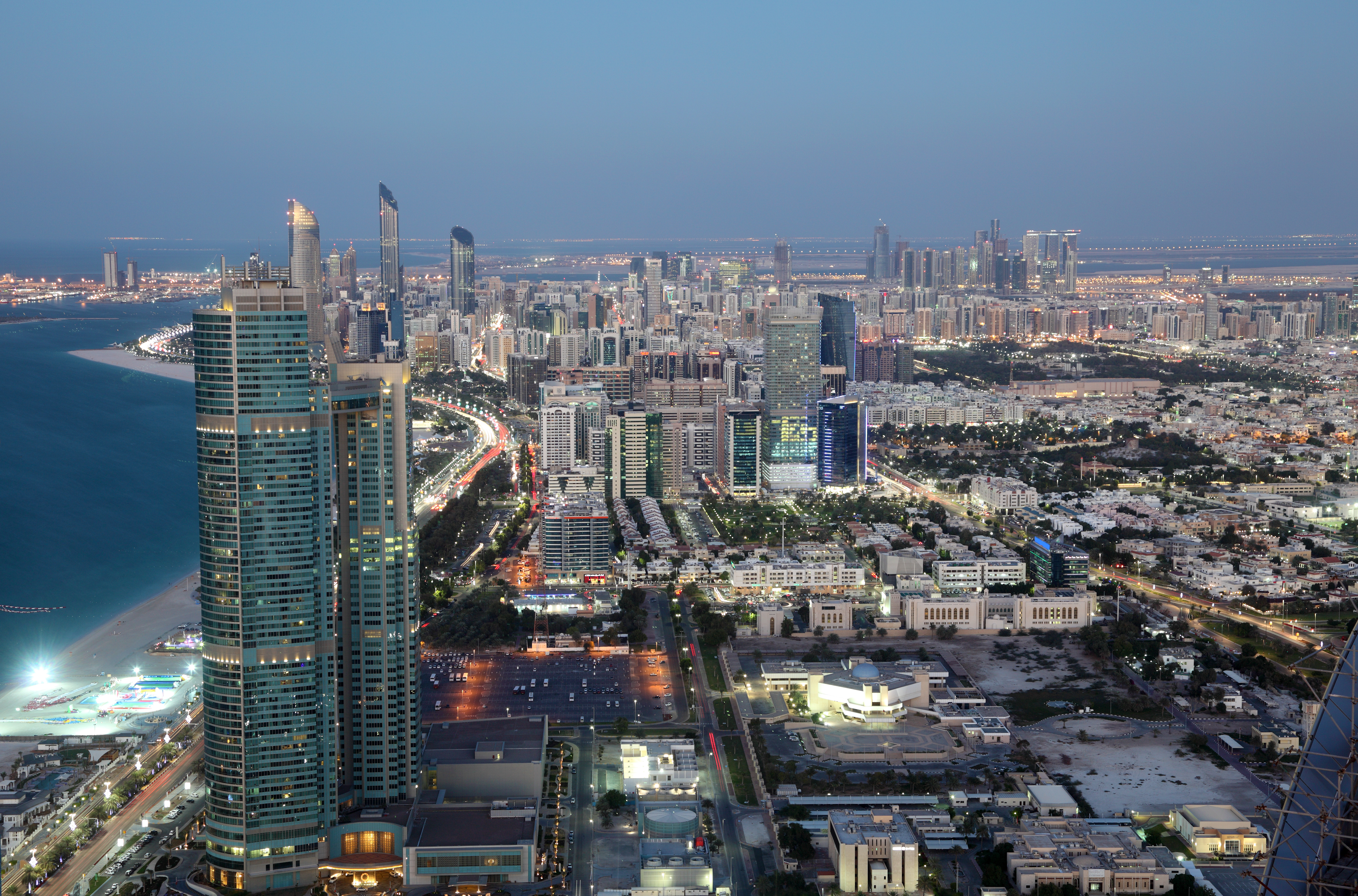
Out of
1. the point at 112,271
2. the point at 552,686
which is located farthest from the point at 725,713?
the point at 112,271

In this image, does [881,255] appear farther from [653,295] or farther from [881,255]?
[653,295]

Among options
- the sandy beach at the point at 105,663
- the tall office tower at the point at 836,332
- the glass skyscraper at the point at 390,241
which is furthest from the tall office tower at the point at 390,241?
the sandy beach at the point at 105,663

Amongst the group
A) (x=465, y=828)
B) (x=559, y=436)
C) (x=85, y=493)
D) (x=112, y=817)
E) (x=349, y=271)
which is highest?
(x=349, y=271)

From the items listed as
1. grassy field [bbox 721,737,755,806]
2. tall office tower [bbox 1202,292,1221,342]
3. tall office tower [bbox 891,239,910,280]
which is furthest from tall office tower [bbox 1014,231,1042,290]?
grassy field [bbox 721,737,755,806]

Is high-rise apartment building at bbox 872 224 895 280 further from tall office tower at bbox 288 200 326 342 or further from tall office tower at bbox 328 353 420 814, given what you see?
tall office tower at bbox 328 353 420 814

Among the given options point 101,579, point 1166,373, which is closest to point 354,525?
point 101,579

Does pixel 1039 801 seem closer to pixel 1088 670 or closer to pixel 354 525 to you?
pixel 1088 670
